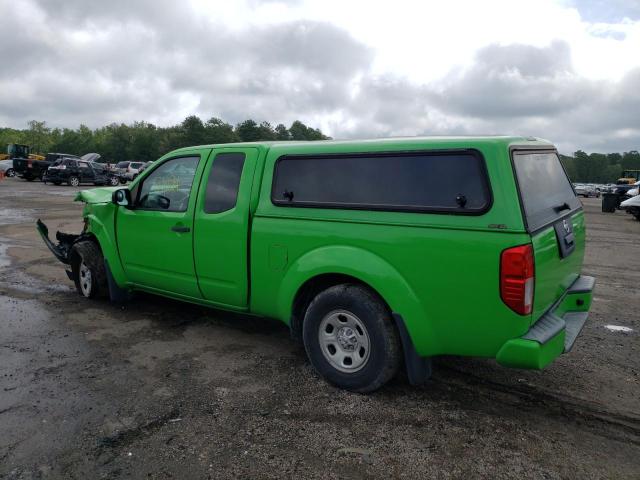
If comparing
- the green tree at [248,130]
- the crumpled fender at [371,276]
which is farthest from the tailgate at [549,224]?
the green tree at [248,130]

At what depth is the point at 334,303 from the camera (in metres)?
3.73

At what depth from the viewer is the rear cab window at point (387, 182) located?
3215mm

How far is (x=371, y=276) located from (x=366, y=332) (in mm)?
420

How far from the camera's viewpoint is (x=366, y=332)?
11.9ft

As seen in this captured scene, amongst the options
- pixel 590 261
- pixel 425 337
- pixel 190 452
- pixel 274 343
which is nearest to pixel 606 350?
pixel 425 337

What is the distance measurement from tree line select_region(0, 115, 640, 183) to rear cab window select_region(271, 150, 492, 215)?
85904mm

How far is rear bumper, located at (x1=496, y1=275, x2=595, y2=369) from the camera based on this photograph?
3.07 meters

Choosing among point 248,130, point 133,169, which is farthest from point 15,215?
point 248,130

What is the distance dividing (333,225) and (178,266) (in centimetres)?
185

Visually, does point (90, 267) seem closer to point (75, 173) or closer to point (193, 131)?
point (75, 173)

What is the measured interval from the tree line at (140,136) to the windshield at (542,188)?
8828cm

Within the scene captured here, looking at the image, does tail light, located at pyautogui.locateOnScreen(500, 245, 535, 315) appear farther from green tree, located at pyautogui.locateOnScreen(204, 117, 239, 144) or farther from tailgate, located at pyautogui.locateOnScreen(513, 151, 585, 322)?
green tree, located at pyautogui.locateOnScreen(204, 117, 239, 144)

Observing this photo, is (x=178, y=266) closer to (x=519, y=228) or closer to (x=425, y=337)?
(x=425, y=337)

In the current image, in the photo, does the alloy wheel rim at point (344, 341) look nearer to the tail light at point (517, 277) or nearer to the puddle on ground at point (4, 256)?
the tail light at point (517, 277)
